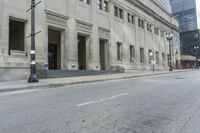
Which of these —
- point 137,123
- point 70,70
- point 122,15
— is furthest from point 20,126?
point 122,15

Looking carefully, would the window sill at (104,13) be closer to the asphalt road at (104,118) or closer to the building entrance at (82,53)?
the building entrance at (82,53)

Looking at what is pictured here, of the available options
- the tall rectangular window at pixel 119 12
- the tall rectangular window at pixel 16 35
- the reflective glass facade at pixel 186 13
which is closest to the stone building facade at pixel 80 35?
the tall rectangular window at pixel 16 35

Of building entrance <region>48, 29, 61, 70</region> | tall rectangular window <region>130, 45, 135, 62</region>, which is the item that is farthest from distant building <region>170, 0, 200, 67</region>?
building entrance <region>48, 29, 61, 70</region>

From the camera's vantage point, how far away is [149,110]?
8016mm

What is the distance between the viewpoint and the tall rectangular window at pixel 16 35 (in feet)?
91.5

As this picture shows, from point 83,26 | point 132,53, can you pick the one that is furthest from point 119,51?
point 83,26

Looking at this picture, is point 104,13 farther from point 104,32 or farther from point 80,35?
point 80,35

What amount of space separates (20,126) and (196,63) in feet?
337

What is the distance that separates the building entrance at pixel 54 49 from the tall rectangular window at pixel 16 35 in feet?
18.5

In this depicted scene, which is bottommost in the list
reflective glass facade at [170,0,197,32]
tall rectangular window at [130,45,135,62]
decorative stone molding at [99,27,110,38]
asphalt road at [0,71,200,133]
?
asphalt road at [0,71,200,133]

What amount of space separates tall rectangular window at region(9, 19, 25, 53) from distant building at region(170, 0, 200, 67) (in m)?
86.6

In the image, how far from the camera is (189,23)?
108438 mm

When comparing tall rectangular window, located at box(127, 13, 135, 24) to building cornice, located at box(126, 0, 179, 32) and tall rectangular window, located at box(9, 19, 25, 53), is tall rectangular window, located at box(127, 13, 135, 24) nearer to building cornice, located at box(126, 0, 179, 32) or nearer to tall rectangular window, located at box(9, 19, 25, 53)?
building cornice, located at box(126, 0, 179, 32)

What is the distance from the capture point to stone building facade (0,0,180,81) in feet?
79.9
